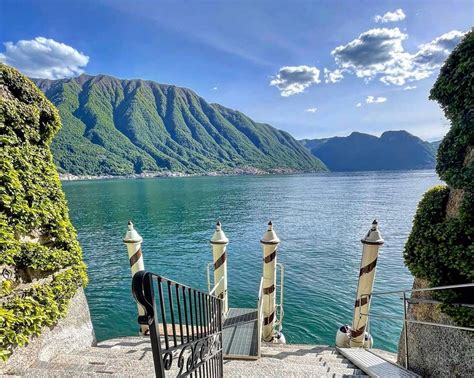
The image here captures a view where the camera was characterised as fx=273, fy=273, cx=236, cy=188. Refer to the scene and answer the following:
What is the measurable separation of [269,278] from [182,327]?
5494mm

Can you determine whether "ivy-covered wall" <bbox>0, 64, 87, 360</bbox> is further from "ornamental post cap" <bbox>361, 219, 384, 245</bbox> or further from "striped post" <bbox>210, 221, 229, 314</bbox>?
"ornamental post cap" <bbox>361, 219, 384, 245</bbox>

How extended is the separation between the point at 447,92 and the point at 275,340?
7.48 meters

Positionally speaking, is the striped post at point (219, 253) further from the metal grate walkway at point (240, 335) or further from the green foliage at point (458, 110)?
the green foliage at point (458, 110)

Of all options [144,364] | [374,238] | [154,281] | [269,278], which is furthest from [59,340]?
[374,238]

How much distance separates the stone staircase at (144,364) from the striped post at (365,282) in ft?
3.61

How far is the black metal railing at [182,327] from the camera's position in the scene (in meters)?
1.74

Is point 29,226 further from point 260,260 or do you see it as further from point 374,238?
point 260,260

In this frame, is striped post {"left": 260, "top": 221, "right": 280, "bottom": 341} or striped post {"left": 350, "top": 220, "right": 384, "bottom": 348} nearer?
striped post {"left": 350, "top": 220, "right": 384, "bottom": 348}

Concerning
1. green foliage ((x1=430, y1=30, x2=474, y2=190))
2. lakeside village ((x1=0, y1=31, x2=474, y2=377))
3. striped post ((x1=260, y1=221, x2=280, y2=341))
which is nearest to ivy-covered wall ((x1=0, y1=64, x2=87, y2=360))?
lakeside village ((x1=0, y1=31, x2=474, y2=377))

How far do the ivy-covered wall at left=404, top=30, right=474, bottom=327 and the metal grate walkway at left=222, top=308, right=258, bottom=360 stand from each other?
418cm

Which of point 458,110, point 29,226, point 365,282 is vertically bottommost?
point 365,282

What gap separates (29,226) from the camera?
→ 4863 mm

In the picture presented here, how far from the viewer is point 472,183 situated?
3.88 metres

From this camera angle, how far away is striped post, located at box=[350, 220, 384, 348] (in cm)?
670
